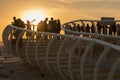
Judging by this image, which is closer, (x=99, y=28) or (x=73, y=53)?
(x=73, y=53)

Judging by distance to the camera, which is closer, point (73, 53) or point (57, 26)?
point (73, 53)

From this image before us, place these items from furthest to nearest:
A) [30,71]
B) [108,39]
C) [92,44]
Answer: [30,71]
[108,39]
[92,44]

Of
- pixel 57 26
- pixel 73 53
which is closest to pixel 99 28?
pixel 57 26

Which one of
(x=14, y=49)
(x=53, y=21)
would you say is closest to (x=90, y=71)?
(x=14, y=49)

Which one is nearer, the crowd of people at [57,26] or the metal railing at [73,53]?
the metal railing at [73,53]

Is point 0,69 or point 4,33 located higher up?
point 4,33

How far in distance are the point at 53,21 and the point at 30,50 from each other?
5.66 m

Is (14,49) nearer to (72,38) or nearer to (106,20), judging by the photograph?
(106,20)

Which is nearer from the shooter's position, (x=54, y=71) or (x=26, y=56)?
(x=54, y=71)

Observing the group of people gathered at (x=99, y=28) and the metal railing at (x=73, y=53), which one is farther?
the group of people gathered at (x=99, y=28)

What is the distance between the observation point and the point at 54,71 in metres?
16.9

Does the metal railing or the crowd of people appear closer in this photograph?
the metal railing

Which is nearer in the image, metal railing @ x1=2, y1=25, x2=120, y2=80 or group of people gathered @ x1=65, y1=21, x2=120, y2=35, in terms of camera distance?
metal railing @ x1=2, y1=25, x2=120, y2=80

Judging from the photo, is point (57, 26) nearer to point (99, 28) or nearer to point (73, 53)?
point (99, 28)
